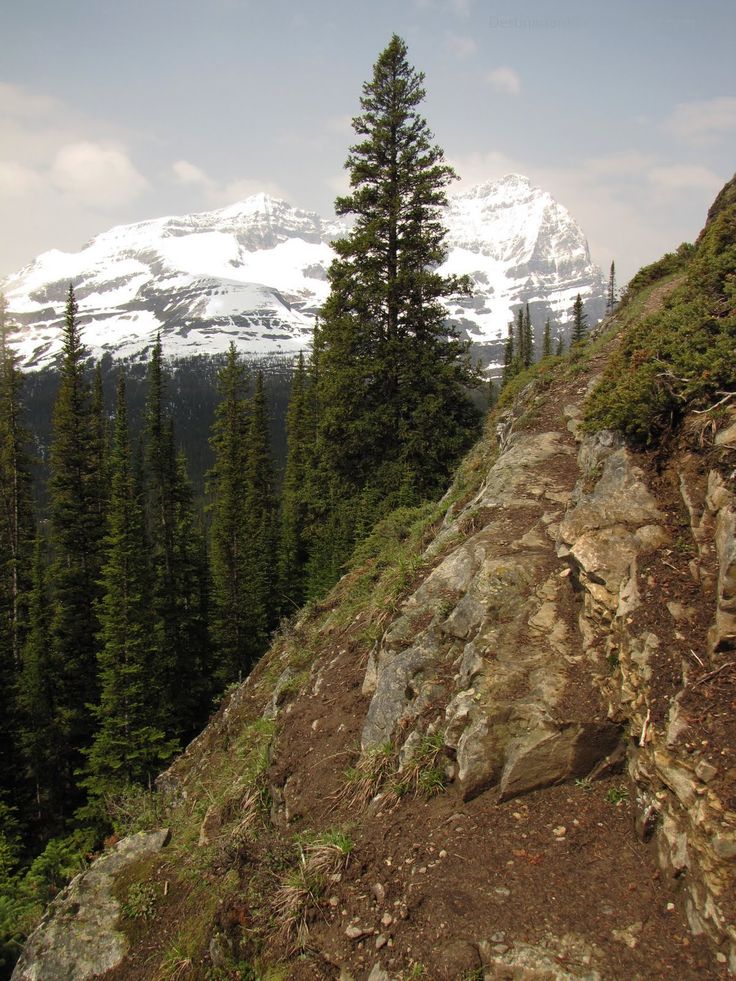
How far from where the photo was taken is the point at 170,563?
3784 centimetres

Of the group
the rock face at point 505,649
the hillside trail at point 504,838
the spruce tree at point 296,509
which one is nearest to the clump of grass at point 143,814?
the hillside trail at point 504,838

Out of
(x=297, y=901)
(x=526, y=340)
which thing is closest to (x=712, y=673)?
(x=297, y=901)

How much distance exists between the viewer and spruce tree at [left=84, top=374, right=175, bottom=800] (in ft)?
77.6

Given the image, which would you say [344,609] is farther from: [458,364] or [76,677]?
[76,677]

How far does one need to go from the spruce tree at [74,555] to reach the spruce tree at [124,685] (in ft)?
10.8

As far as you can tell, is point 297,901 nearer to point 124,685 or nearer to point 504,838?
point 504,838

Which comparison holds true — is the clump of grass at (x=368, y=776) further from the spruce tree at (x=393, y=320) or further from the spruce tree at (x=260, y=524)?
the spruce tree at (x=260, y=524)

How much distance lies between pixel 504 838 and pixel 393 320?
1579 cm

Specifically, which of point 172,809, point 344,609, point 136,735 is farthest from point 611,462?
point 136,735

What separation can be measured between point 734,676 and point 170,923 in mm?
6512

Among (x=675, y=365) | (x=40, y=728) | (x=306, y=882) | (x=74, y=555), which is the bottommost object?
(x=40, y=728)

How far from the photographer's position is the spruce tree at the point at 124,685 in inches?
931

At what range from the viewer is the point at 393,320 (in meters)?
18.6

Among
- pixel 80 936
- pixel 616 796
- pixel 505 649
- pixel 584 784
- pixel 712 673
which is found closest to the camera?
pixel 712 673
